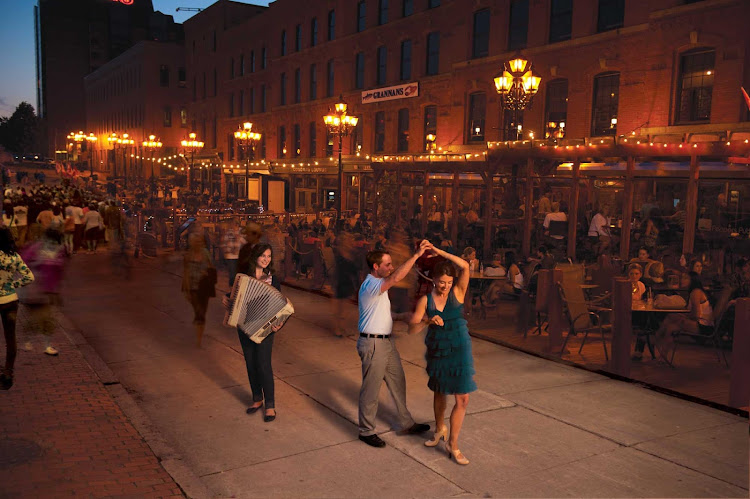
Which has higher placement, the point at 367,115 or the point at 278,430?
the point at 367,115

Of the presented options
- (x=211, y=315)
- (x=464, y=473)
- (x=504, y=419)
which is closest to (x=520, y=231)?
(x=211, y=315)

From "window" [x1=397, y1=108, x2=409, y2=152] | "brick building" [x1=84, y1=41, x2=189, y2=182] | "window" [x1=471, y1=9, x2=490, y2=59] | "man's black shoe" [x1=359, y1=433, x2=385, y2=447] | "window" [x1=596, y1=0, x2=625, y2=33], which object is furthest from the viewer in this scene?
"brick building" [x1=84, y1=41, x2=189, y2=182]

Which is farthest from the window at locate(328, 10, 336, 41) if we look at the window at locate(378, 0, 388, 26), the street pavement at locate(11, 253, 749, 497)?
the street pavement at locate(11, 253, 749, 497)

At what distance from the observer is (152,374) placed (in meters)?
8.28

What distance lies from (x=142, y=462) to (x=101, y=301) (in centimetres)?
838

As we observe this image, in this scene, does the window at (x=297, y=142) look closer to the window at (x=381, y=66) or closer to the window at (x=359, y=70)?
the window at (x=359, y=70)

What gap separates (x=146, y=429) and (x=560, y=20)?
22725mm

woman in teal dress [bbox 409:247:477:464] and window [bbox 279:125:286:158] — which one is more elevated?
window [bbox 279:125:286:158]

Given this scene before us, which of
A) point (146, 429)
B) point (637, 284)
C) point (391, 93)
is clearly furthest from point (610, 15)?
point (146, 429)

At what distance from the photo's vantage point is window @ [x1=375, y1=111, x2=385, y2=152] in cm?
3397

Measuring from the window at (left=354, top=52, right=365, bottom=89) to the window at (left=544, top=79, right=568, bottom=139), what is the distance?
527 inches

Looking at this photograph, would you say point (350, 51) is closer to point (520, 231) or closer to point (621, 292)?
point (520, 231)

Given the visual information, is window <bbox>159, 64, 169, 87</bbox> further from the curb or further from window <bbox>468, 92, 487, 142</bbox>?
the curb

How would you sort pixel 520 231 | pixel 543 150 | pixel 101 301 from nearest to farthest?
pixel 101 301, pixel 543 150, pixel 520 231
